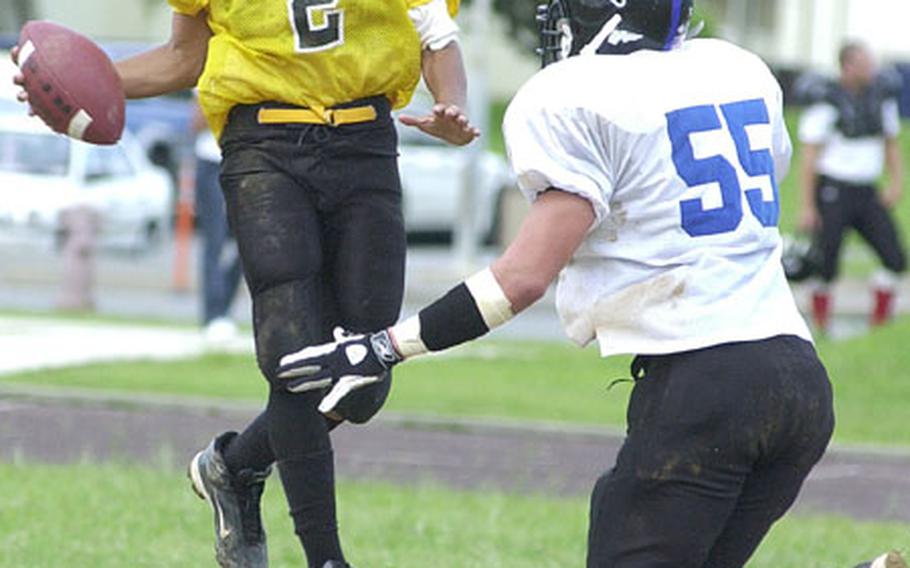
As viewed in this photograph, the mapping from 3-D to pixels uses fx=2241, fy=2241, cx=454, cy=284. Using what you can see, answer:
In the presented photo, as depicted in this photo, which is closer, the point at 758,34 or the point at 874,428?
the point at 874,428

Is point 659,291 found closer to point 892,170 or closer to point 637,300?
point 637,300

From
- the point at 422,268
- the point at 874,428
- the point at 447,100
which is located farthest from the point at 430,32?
the point at 422,268

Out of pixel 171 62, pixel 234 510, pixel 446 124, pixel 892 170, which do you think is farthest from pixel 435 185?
pixel 446 124

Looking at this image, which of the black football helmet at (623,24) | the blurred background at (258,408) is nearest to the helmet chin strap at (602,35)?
the black football helmet at (623,24)

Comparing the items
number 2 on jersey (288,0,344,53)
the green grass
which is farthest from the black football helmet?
the green grass

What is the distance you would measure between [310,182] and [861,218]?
10.2 meters

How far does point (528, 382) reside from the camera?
41.7 feet

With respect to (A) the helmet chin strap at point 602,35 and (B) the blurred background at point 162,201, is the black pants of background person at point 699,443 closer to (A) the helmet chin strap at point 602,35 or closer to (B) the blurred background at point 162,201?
(A) the helmet chin strap at point 602,35

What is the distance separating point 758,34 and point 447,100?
43754mm

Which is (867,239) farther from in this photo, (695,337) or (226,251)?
(695,337)

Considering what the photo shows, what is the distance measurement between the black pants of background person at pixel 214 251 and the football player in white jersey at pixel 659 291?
30.7ft

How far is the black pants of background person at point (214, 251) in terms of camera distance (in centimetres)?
1381

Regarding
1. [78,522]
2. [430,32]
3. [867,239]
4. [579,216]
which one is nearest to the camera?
[579,216]

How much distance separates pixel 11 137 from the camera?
22938 mm
